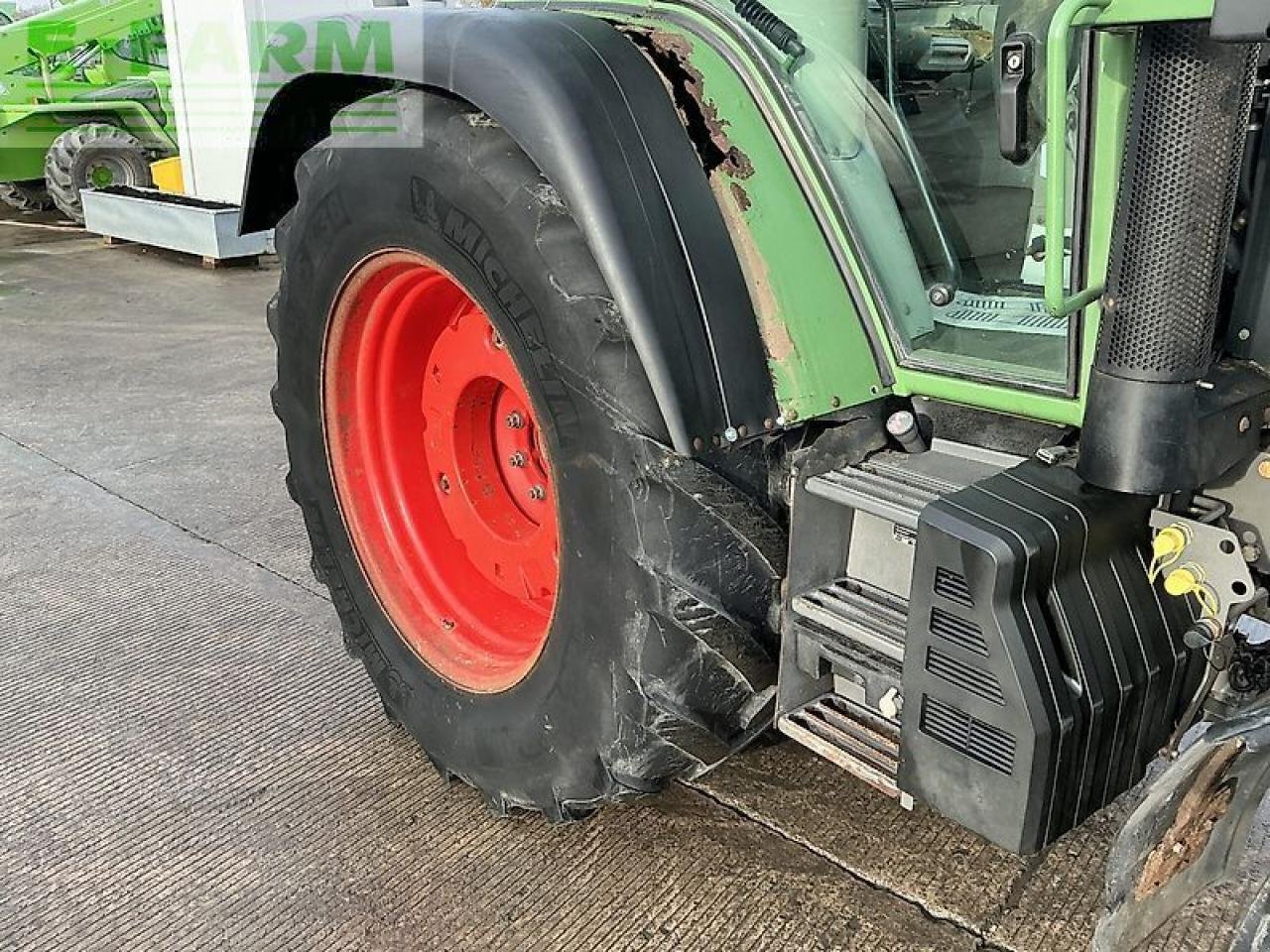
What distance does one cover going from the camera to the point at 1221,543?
4.75 feet

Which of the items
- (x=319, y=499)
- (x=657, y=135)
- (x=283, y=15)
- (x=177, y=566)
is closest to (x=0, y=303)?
(x=283, y=15)

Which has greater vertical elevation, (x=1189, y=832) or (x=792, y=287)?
(x=792, y=287)

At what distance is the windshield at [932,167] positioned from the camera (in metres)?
1.62

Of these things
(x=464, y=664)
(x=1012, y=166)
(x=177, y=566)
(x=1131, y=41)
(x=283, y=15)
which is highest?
(x=283, y=15)

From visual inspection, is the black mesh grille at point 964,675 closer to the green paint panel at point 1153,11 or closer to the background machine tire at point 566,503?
the background machine tire at point 566,503

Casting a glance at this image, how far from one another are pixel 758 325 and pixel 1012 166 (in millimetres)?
430

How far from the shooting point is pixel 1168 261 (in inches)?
48.2

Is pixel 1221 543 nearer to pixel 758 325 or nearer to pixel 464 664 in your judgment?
pixel 758 325

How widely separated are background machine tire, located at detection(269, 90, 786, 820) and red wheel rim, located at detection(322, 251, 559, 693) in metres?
0.02

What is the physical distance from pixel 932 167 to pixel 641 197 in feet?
1.53

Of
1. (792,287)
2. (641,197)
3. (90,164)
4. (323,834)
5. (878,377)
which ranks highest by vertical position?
(641,197)

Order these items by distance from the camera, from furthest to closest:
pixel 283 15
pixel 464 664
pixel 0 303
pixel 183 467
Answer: pixel 283 15, pixel 0 303, pixel 183 467, pixel 464 664

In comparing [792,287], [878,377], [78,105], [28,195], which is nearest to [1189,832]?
[878,377]

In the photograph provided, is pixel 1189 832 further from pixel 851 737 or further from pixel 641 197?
pixel 641 197
